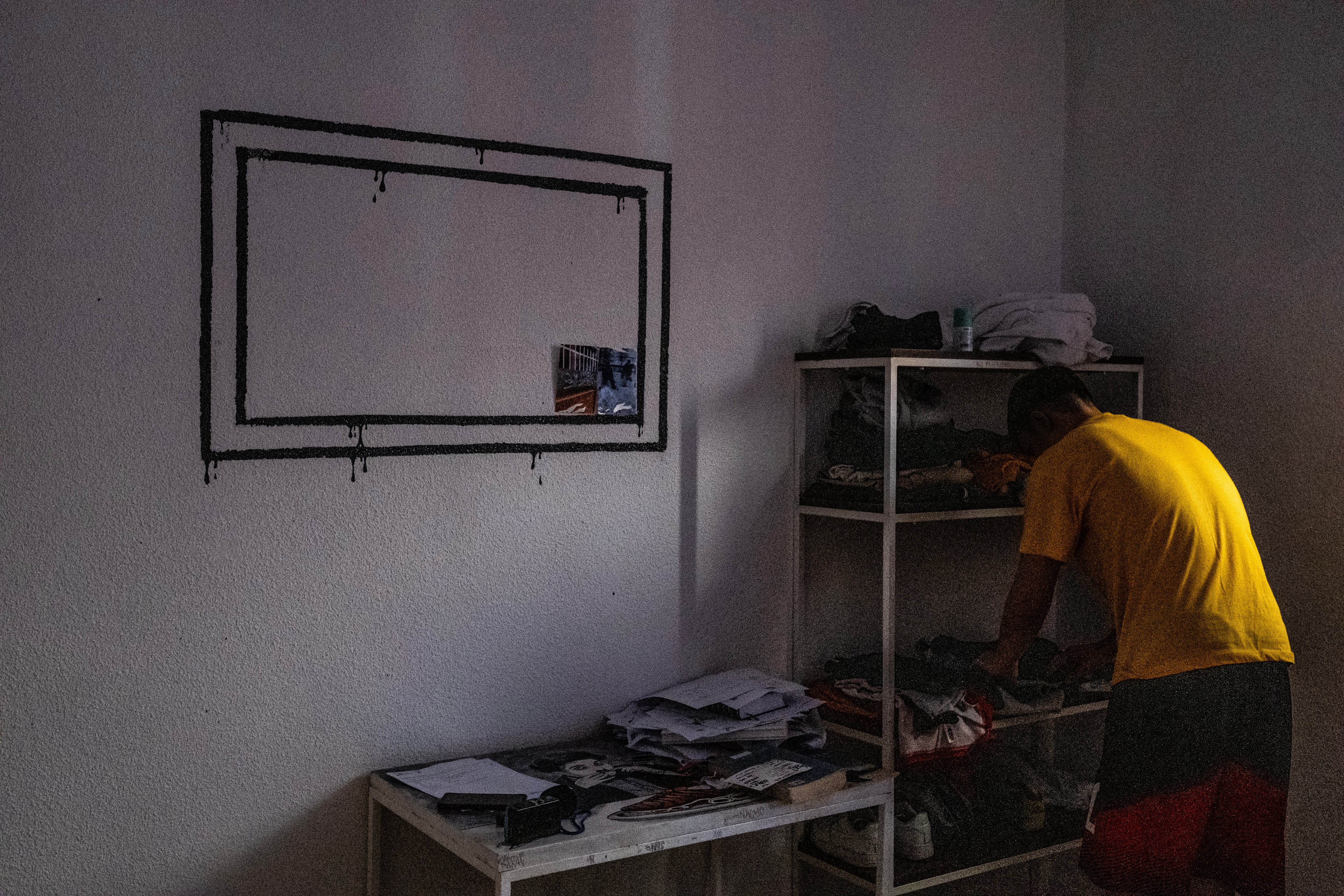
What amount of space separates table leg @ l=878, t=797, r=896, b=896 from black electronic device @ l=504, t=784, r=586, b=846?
752 millimetres

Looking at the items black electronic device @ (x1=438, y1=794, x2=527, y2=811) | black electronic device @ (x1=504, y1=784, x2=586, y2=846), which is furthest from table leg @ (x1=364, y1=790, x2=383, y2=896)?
black electronic device @ (x1=504, y1=784, x2=586, y2=846)

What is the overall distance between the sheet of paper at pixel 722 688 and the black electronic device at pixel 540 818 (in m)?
0.51

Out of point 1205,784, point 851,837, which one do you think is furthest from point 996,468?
point 851,837

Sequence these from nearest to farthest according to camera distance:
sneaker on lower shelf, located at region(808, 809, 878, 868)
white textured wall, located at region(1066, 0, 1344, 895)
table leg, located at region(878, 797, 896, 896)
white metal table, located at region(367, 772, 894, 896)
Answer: white metal table, located at region(367, 772, 894, 896)
table leg, located at region(878, 797, 896, 896)
sneaker on lower shelf, located at region(808, 809, 878, 868)
white textured wall, located at region(1066, 0, 1344, 895)

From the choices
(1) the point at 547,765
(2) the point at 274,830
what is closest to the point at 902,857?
(1) the point at 547,765

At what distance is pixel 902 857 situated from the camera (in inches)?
106

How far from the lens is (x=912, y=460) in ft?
9.09

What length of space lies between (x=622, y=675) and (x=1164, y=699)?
47.6 inches

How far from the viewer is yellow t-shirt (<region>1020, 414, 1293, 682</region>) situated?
227 centimetres

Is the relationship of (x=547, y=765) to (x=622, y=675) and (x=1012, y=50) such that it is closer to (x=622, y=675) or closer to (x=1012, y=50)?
(x=622, y=675)

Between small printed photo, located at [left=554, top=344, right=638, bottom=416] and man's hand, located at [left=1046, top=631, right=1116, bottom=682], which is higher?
small printed photo, located at [left=554, top=344, right=638, bottom=416]

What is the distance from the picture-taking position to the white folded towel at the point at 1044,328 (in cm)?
285

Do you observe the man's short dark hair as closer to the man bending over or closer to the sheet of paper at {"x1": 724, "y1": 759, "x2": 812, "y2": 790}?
the man bending over

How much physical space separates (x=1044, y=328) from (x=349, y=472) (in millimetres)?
1774
